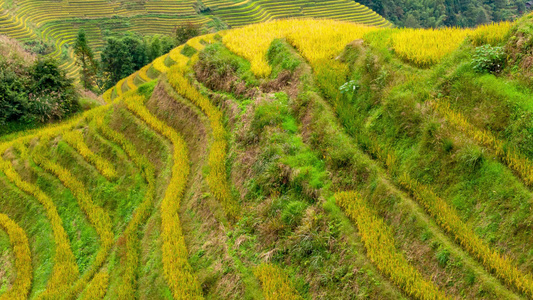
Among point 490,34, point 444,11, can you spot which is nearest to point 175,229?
point 490,34

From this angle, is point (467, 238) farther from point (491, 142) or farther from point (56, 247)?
point (56, 247)

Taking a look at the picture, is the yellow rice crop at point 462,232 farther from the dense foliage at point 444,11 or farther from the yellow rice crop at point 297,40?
the dense foliage at point 444,11

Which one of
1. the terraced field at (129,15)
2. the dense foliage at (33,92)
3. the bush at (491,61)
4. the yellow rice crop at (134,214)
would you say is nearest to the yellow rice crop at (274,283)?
the yellow rice crop at (134,214)

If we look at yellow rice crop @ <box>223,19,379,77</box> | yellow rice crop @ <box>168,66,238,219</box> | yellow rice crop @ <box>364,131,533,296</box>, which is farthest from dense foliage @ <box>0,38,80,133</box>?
yellow rice crop @ <box>364,131,533,296</box>

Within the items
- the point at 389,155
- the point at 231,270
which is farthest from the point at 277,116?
the point at 231,270

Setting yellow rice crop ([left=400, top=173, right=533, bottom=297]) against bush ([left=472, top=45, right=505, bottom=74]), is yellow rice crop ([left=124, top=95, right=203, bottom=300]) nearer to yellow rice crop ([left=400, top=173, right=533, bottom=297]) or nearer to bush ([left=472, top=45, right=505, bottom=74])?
yellow rice crop ([left=400, top=173, right=533, bottom=297])

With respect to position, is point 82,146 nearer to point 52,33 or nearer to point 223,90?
point 223,90
